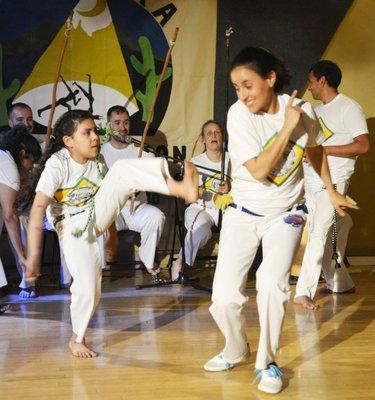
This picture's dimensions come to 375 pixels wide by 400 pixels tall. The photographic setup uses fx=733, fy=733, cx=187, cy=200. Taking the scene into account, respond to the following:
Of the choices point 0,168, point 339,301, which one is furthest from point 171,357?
point 0,168

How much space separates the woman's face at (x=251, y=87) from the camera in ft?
10.6

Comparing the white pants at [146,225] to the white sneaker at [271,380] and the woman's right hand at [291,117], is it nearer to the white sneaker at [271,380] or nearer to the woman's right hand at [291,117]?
the white sneaker at [271,380]

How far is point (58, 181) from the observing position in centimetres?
389

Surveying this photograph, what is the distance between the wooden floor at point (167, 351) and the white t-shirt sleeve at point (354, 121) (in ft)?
3.90

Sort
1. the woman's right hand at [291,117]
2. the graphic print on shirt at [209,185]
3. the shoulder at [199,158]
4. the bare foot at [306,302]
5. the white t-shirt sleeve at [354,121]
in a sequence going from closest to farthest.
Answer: the woman's right hand at [291,117] → the bare foot at [306,302] → the white t-shirt sleeve at [354,121] → the graphic print on shirt at [209,185] → the shoulder at [199,158]

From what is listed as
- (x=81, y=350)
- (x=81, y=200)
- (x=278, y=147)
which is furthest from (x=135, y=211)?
(x=278, y=147)

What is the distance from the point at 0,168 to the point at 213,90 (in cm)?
214

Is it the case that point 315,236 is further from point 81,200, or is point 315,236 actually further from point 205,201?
point 81,200

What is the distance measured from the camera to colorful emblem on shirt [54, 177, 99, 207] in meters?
3.94

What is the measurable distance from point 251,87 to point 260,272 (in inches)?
32.4

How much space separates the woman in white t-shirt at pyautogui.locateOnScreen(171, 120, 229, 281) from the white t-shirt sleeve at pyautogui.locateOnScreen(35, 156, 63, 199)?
2161 millimetres

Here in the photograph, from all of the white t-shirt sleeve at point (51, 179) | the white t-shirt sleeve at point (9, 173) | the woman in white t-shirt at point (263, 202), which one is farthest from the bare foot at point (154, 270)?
the woman in white t-shirt at point (263, 202)

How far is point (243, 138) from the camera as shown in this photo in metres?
3.23

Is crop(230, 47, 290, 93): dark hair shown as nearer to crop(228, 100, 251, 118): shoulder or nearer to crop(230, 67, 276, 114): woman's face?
crop(230, 67, 276, 114): woman's face
